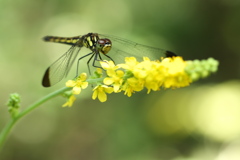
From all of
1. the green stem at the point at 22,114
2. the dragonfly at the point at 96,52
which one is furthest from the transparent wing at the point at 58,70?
the green stem at the point at 22,114

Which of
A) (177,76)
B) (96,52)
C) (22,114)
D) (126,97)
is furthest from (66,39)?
(126,97)

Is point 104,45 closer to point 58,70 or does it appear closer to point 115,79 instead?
point 58,70

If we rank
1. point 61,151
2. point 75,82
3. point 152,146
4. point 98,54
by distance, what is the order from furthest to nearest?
point 61,151 < point 152,146 < point 98,54 < point 75,82

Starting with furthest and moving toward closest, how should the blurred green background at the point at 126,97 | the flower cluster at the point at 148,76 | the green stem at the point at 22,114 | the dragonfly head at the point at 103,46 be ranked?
the blurred green background at the point at 126,97 < the dragonfly head at the point at 103,46 < the green stem at the point at 22,114 < the flower cluster at the point at 148,76

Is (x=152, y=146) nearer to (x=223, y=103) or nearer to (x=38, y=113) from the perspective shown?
(x=223, y=103)

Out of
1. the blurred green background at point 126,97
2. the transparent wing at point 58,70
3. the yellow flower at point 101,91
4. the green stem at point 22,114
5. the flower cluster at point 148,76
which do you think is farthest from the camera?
the blurred green background at point 126,97

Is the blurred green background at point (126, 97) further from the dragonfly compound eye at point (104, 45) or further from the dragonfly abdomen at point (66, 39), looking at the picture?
the dragonfly compound eye at point (104, 45)

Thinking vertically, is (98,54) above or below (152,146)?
below

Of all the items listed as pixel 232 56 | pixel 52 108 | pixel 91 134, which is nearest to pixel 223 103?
pixel 232 56
